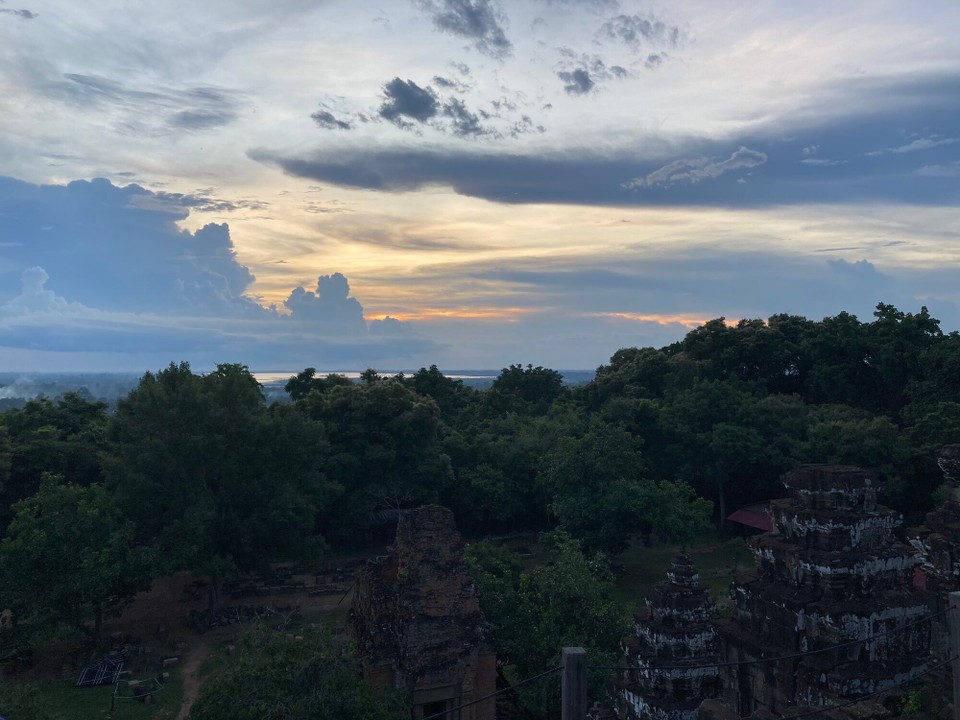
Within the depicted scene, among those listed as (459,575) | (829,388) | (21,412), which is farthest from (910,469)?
(21,412)

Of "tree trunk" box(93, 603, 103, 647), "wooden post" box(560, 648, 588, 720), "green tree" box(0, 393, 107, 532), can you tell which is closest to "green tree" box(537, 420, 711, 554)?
"tree trunk" box(93, 603, 103, 647)

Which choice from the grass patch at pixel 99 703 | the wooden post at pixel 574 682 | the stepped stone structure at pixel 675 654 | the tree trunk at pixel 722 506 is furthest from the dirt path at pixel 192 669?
the tree trunk at pixel 722 506

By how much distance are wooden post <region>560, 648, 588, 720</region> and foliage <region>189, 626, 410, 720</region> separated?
6.22 m

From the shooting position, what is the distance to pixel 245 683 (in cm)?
1304

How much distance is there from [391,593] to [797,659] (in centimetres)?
883

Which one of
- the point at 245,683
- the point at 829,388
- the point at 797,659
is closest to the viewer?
the point at 797,659

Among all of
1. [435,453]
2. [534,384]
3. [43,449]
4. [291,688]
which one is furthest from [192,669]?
[534,384]

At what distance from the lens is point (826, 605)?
11.5 meters

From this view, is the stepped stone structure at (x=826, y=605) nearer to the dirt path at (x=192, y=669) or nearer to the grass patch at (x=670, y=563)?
the dirt path at (x=192, y=669)

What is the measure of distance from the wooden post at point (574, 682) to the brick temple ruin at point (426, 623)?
863 cm

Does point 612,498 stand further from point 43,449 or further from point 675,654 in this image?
point 43,449

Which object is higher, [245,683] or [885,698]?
[885,698]

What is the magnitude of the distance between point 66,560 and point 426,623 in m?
16.9

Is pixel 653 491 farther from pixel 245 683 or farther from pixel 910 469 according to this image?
pixel 245 683
